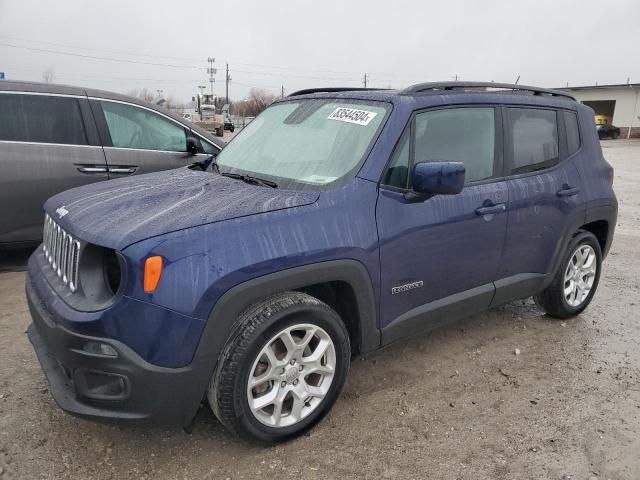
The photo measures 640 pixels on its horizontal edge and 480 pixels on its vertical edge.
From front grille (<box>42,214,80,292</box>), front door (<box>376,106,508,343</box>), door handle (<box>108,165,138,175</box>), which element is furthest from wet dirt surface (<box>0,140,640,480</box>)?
door handle (<box>108,165,138,175</box>)

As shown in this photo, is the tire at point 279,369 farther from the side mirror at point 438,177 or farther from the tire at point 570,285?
the tire at point 570,285

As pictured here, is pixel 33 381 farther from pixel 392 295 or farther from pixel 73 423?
pixel 392 295

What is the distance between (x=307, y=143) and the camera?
3213 millimetres

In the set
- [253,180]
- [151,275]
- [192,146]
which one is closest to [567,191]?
[253,180]

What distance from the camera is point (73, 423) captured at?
9.09 ft

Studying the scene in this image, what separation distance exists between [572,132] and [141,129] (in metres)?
4.01

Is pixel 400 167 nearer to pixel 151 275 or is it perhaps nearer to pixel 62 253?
pixel 151 275

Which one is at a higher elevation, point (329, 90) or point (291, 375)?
point (329, 90)

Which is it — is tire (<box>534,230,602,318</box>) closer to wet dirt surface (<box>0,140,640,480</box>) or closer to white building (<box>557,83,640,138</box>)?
wet dirt surface (<box>0,140,640,480</box>)

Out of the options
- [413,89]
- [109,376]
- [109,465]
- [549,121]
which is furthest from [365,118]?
[109,465]

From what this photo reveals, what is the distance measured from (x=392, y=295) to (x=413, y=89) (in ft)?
4.05

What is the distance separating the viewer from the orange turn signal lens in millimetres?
2148

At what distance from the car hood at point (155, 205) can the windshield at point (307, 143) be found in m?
0.22

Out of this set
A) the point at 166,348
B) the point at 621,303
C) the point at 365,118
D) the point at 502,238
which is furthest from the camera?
the point at 621,303
